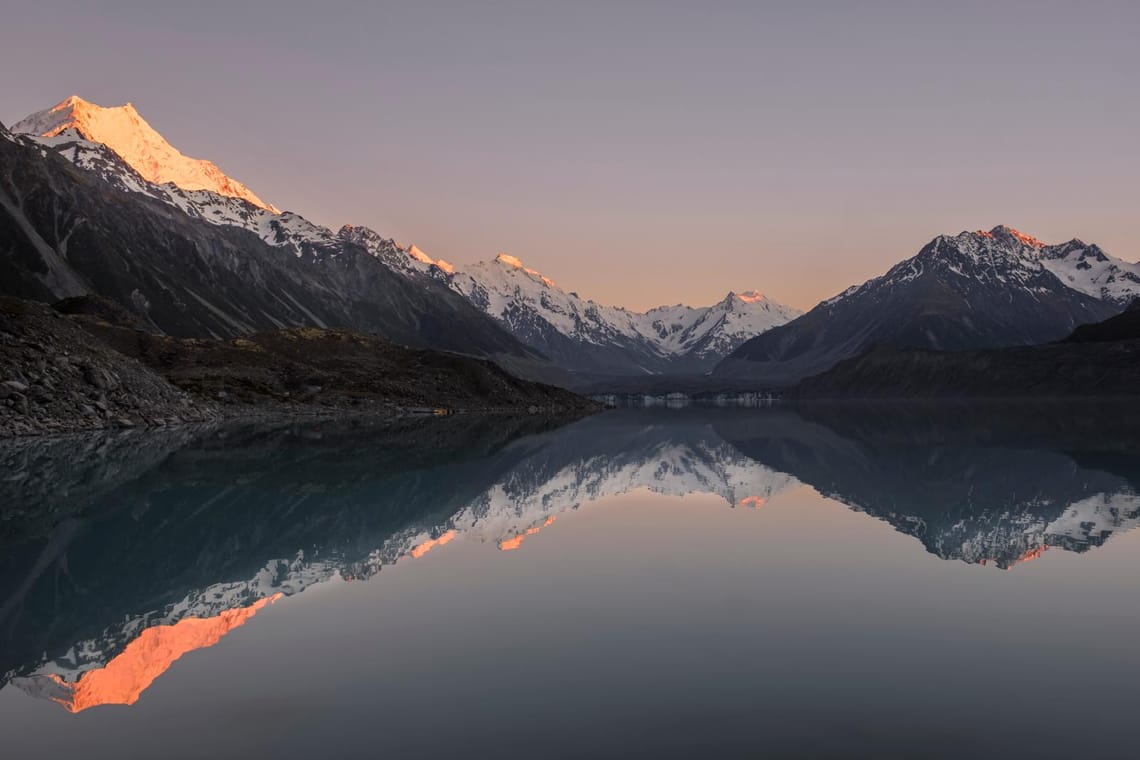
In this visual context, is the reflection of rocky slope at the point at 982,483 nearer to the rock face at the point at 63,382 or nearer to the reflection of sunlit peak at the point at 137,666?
the reflection of sunlit peak at the point at 137,666

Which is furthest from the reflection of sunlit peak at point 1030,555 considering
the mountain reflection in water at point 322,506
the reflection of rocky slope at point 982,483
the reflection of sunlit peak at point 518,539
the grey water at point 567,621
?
the reflection of sunlit peak at point 518,539

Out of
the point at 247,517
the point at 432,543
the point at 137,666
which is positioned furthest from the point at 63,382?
the point at 137,666

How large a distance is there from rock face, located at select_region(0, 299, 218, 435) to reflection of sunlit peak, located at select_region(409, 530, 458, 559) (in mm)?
58976

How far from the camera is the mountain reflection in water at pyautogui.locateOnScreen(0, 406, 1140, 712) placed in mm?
19734

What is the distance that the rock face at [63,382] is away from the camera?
77.3 metres

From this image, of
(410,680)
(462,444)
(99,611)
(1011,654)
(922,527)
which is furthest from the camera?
(462,444)

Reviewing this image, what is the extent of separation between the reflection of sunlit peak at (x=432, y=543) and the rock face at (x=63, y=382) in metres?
59.0

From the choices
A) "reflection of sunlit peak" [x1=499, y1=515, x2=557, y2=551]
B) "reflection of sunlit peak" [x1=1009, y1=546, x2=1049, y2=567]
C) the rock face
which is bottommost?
"reflection of sunlit peak" [x1=1009, y1=546, x2=1049, y2=567]

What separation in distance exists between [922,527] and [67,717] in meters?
28.7

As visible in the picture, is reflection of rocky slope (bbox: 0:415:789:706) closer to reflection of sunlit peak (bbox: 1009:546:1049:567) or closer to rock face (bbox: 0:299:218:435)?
rock face (bbox: 0:299:218:435)

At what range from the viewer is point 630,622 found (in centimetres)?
1867

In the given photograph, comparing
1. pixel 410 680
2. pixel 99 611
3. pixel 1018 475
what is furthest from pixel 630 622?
pixel 1018 475

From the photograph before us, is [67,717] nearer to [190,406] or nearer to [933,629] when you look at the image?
[933,629]

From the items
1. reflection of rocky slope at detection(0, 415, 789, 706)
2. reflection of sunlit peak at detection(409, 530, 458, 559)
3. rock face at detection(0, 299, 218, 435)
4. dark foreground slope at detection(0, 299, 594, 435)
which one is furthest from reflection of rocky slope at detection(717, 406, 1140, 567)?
dark foreground slope at detection(0, 299, 594, 435)
